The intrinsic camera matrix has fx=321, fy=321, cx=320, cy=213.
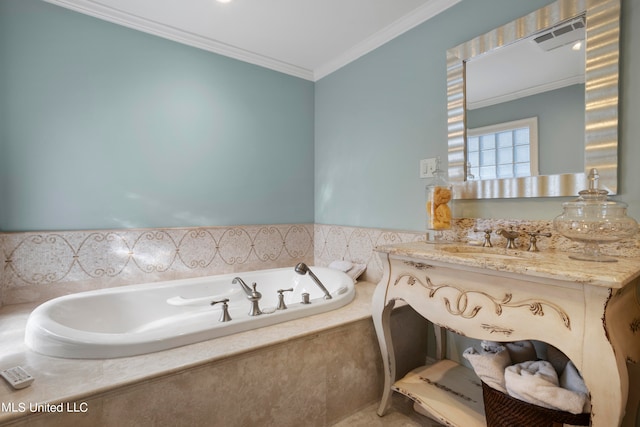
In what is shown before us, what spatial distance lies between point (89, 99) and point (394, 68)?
74.5 inches

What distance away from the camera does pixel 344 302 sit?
1741mm

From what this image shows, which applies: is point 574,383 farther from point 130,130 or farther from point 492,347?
point 130,130

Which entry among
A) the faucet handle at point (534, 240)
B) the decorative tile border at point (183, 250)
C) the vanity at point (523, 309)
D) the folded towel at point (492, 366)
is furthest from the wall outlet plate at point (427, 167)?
the folded towel at point (492, 366)

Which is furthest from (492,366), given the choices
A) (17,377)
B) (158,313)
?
(158,313)

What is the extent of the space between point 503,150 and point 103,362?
187cm

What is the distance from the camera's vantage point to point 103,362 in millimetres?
1117

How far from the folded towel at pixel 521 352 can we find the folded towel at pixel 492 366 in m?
0.07

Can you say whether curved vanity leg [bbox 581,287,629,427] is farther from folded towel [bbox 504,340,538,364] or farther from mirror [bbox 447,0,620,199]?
mirror [bbox 447,0,620,199]

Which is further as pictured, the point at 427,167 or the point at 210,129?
the point at 210,129

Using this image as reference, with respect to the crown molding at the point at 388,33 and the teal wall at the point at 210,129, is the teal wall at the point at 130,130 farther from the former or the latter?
the crown molding at the point at 388,33

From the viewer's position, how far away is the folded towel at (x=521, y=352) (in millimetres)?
1326

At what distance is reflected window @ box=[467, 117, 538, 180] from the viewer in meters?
1.42

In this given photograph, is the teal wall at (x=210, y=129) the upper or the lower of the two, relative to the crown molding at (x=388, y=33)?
lower

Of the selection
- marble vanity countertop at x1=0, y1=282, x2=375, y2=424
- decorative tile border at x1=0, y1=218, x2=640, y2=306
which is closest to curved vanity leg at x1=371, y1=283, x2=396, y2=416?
marble vanity countertop at x1=0, y1=282, x2=375, y2=424
